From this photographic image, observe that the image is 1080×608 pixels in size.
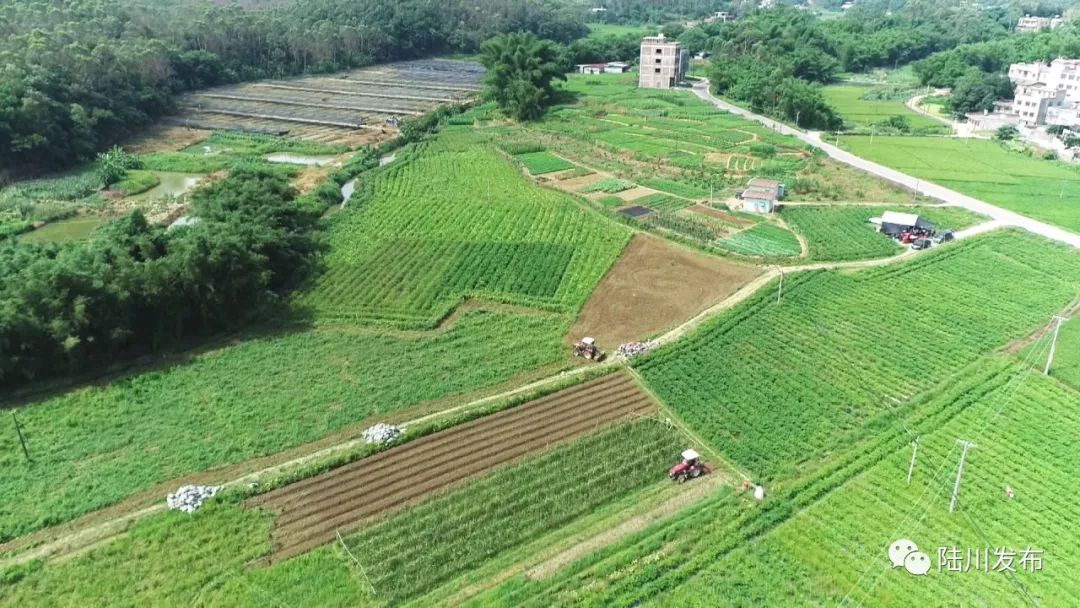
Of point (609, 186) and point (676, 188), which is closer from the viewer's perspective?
point (609, 186)

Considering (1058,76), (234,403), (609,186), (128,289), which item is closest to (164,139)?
(609,186)

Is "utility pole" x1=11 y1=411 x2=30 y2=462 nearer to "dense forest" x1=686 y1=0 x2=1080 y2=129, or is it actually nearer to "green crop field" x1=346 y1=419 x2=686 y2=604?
"green crop field" x1=346 y1=419 x2=686 y2=604

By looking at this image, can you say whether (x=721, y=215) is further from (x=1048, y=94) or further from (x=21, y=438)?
(x=1048, y=94)

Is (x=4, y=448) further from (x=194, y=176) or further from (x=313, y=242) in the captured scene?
(x=194, y=176)

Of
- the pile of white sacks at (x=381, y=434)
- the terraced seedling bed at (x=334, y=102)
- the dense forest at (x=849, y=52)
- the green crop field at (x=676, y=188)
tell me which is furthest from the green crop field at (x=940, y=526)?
the terraced seedling bed at (x=334, y=102)

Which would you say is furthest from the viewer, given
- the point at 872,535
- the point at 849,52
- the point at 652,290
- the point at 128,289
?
the point at 849,52

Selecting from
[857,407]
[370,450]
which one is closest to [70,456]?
[370,450]

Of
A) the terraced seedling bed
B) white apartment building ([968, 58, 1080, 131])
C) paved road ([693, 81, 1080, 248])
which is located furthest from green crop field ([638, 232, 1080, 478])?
the terraced seedling bed
